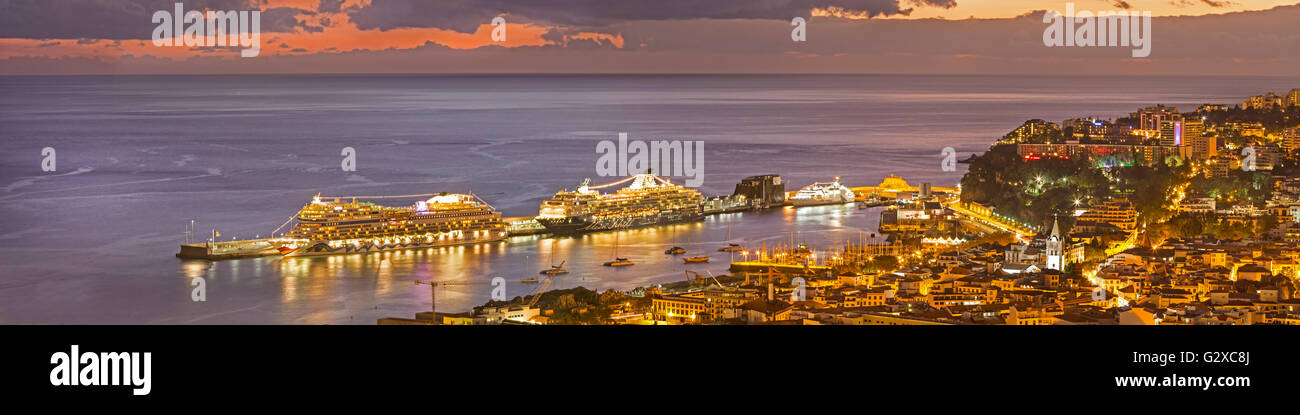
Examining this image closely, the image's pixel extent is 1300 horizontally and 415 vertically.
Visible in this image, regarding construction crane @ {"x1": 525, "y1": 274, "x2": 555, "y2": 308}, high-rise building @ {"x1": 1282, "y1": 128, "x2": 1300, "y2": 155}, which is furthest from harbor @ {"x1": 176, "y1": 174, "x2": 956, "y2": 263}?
high-rise building @ {"x1": 1282, "y1": 128, "x2": 1300, "y2": 155}

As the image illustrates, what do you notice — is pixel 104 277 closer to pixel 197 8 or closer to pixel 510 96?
pixel 197 8

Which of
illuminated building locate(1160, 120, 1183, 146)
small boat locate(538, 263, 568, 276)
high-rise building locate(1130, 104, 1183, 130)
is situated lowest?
small boat locate(538, 263, 568, 276)

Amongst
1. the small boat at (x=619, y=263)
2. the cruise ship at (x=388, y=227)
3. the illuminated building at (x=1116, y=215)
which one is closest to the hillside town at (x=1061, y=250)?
the illuminated building at (x=1116, y=215)

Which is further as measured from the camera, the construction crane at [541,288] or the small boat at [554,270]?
the small boat at [554,270]

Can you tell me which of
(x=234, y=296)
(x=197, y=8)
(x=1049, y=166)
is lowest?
(x=234, y=296)

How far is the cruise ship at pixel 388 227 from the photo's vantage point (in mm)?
14305

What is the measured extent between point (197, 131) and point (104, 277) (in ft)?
58.4

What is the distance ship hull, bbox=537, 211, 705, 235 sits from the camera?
16172 mm

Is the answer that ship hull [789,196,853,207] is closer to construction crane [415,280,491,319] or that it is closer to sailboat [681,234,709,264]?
sailboat [681,234,709,264]

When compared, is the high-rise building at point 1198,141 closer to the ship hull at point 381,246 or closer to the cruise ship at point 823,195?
the cruise ship at point 823,195

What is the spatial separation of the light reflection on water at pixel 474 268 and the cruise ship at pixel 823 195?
1952 millimetres

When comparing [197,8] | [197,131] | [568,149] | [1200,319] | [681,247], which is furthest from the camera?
[197,131]
